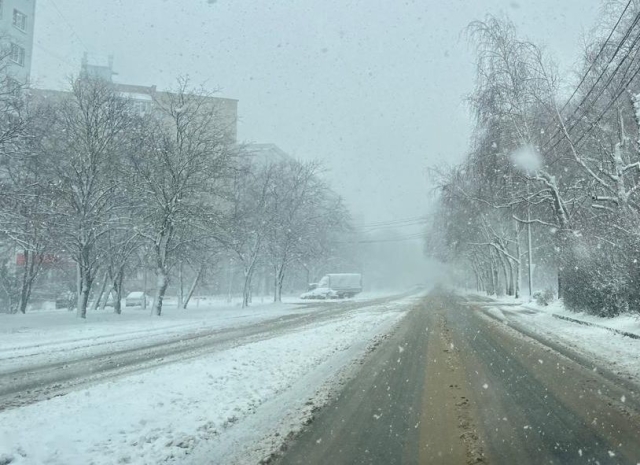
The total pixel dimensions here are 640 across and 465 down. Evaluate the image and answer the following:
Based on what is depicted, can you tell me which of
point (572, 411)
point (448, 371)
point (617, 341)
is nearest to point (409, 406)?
point (572, 411)

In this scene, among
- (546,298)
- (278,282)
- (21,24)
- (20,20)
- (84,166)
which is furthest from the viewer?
(21,24)

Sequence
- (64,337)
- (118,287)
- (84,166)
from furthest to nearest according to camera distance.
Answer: (118,287) → (84,166) → (64,337)

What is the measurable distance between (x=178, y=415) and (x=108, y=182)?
58.2ft

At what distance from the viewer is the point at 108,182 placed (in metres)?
21.6

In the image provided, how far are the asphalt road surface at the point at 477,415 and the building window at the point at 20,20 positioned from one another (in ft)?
176

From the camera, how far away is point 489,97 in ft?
81.6

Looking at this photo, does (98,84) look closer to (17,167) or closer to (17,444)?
(17,167)

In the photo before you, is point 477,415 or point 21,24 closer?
point 477,415

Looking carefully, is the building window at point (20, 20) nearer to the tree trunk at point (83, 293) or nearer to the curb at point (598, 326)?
the tree trunk at point (83, 293)

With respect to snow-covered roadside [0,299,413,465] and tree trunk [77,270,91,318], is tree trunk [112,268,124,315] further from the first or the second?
snow-covered roadside [0,299,413,465]

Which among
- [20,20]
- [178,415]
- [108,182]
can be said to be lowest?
[178,415]

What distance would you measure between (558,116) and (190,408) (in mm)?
21246

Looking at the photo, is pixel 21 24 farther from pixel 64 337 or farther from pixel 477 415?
pixel 477 415

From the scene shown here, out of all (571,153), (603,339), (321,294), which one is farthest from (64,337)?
(321,294)
